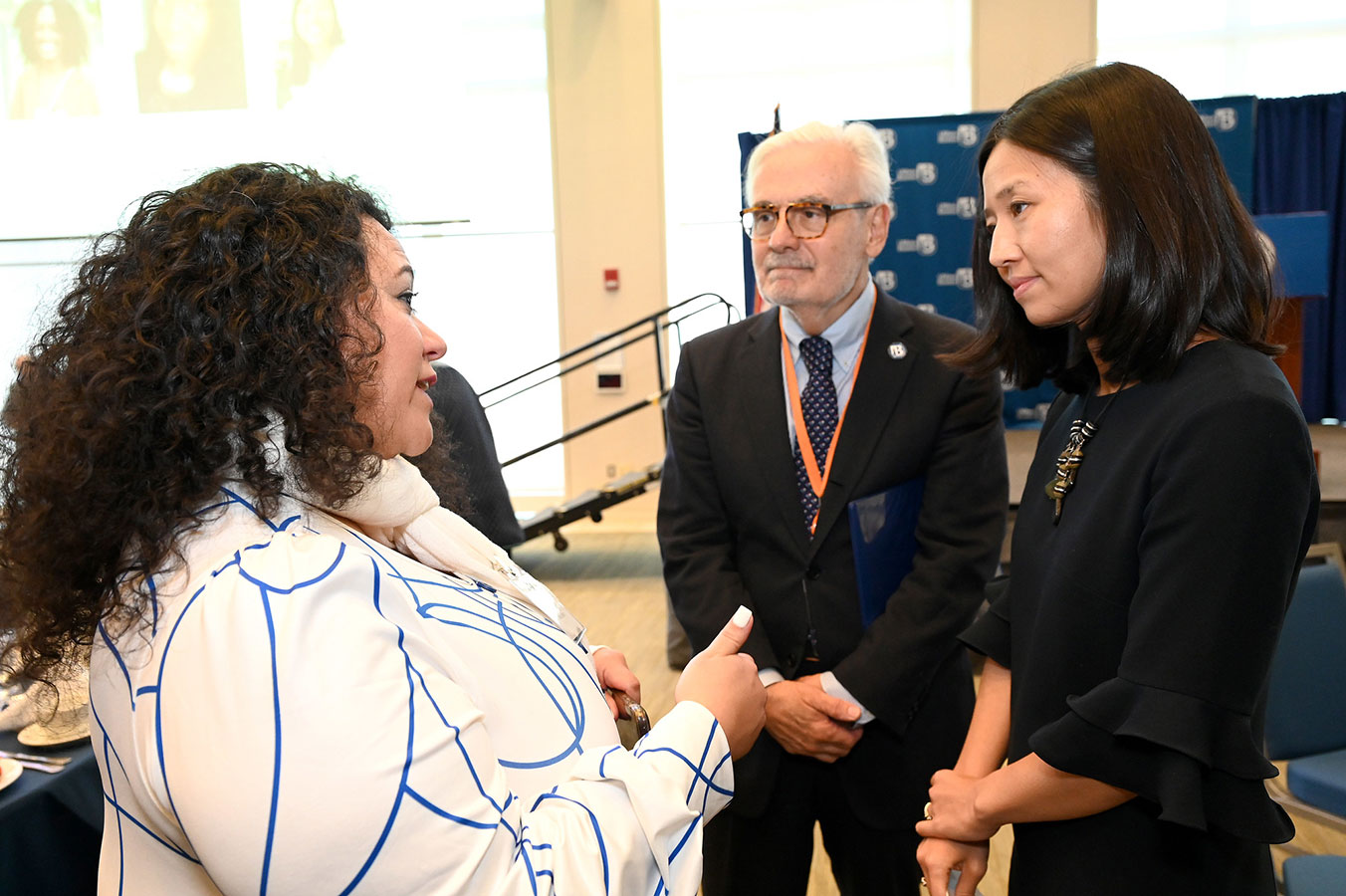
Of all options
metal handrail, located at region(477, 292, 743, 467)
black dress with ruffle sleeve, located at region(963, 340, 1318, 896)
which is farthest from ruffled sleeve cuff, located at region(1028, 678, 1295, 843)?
metal handrail, located at region(477, 292, 743, 467)

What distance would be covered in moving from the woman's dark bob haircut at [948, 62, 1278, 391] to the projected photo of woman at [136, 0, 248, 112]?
20.1ft

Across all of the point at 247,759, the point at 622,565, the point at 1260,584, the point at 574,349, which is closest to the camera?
the point at 247,759

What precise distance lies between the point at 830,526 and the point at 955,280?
184 inches

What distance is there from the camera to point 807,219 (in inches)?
78.6

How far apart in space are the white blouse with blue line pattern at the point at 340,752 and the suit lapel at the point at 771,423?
94 cm

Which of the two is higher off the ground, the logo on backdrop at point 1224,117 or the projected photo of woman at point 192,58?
the projected photo of woman at point 192,58

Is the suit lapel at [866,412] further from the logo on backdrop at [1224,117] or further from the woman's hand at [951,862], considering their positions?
the logo on backdrop at [1224,117]

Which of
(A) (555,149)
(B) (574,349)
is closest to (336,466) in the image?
(B) (574,349)

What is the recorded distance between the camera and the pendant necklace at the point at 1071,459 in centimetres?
127

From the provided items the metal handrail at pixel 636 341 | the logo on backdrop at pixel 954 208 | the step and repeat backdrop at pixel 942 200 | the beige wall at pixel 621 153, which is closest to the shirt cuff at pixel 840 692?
the step and repeat backdrop at pixel 942 200

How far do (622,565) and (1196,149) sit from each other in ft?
18.8

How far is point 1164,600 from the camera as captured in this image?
1.06 m

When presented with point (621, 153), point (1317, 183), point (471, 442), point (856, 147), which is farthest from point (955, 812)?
point (1317, 183)

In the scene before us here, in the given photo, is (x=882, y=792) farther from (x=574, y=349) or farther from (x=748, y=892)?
(x=574, y=349)
